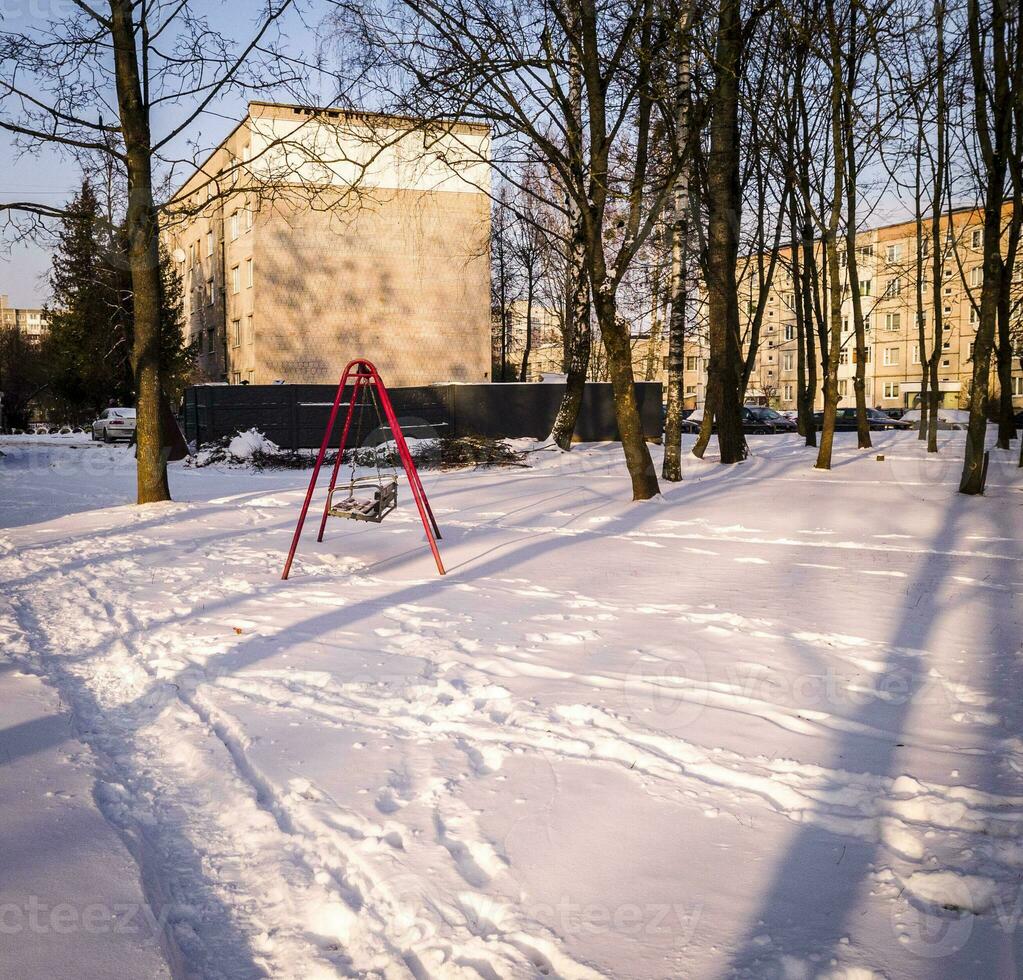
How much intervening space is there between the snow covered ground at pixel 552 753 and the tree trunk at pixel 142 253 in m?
3.46

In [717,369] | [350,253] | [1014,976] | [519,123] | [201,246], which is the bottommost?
[1014,976]

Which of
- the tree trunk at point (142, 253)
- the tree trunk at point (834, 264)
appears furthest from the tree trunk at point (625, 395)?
the tree trunk at point (142, 253)

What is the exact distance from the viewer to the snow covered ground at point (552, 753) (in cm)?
249

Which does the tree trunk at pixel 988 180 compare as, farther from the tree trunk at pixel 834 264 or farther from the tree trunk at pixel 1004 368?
the tree trunk at pixel 1004 368

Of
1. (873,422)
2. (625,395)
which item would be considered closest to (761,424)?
(873,422)

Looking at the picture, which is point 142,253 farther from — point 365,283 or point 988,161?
point 365,283

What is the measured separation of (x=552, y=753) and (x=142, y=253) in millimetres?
9783

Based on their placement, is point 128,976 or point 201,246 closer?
point 128,976

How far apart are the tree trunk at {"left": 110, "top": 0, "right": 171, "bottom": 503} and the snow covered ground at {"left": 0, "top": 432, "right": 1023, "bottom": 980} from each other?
346cm

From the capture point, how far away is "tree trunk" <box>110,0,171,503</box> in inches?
429

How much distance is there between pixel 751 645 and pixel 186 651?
11.0 feet

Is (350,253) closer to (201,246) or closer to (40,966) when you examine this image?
(201,246)

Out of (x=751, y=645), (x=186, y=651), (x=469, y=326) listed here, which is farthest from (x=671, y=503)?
(x=469, y=326)

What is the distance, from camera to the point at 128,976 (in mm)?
2250
